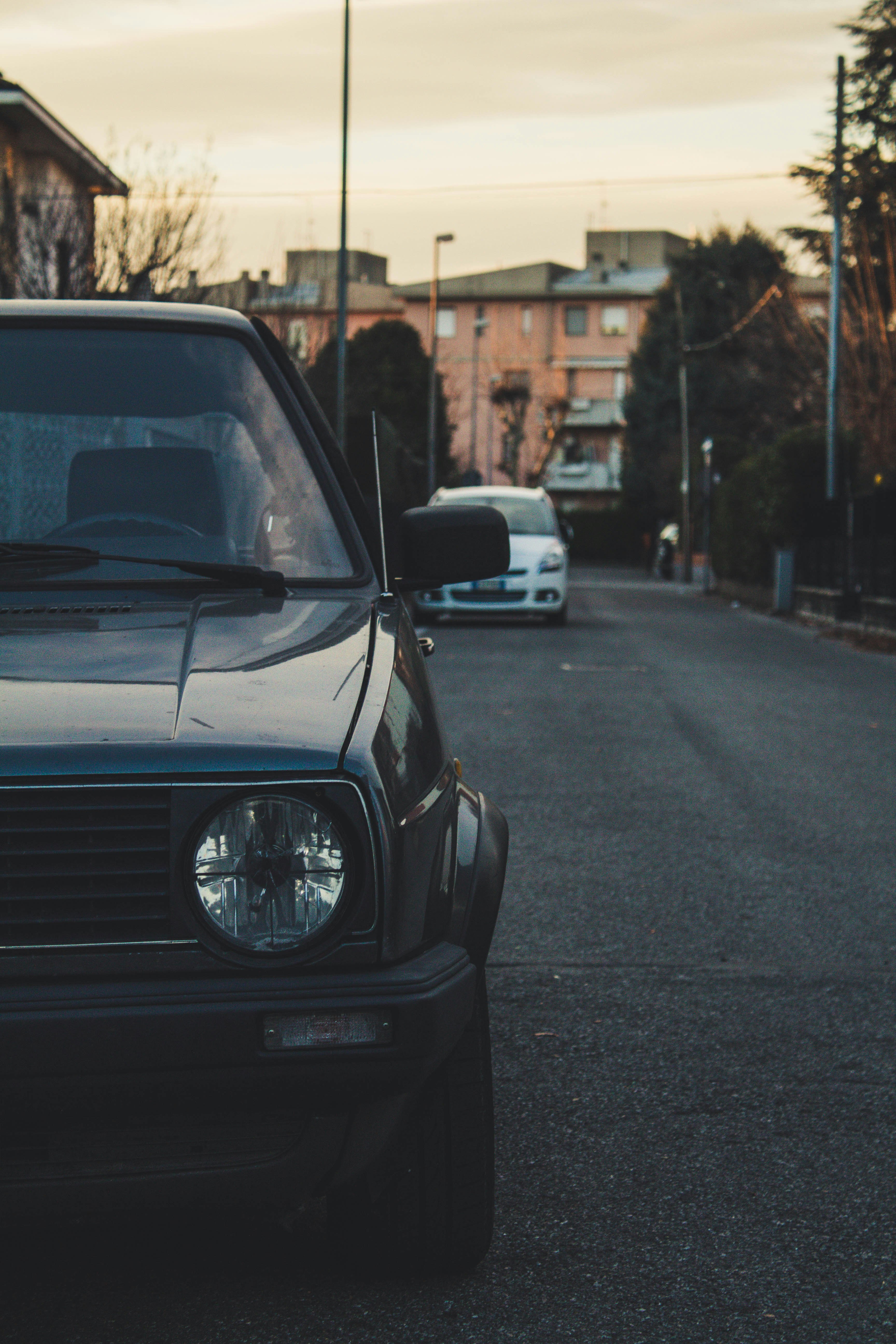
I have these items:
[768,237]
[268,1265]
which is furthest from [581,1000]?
[768,237]

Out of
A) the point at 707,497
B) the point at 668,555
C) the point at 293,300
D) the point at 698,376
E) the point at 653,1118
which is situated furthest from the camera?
the point at 698,376

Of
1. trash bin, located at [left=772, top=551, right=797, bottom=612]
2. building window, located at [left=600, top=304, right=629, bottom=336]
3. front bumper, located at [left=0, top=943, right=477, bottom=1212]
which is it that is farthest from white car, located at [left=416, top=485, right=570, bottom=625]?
building window, located at [left=600, top=304, right=629, bottom=336]

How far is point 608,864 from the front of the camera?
641 cm

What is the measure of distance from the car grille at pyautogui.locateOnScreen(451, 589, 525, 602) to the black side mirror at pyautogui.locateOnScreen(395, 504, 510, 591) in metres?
16.9

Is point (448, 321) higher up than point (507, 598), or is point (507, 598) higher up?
point (448, 321)

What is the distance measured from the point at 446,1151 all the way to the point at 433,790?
554mm

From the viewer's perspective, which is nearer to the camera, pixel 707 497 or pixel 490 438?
pixel 707 497

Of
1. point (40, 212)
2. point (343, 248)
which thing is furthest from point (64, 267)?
point (343, 248)

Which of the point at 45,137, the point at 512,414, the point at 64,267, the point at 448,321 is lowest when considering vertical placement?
the point at 64,267

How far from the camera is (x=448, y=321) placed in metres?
94.9

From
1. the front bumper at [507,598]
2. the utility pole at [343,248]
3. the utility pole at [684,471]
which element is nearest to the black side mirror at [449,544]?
the front bumper at [507,598]

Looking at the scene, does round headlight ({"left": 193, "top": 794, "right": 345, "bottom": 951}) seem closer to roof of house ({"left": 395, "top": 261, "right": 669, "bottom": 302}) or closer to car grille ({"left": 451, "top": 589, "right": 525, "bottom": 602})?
car grille ({"left": 451, "top": 589, "right": 525, "bottom": 602})

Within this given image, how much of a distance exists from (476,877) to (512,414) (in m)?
76.8

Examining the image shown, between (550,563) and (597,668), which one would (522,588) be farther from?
(597,668)
